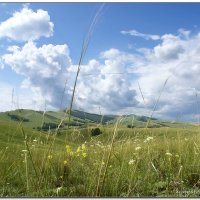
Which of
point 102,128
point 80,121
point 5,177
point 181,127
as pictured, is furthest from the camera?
point 181,127

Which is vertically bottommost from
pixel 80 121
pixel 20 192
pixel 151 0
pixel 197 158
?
pixel 20 192

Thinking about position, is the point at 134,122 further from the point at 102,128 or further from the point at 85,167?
the point at 85,167

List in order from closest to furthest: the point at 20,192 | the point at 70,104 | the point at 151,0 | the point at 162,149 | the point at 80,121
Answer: the point at 70,104 → the point at 151,0 → the point at 20,192 → the point at 80,121 → the point at 162,149

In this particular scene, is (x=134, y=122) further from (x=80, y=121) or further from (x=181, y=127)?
(x=181, y=127)

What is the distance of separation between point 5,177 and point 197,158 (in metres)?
2.37

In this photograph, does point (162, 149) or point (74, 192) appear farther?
point (162, 149)

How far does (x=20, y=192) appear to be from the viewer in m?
4.32

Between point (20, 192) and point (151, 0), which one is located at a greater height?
point (151, 0)

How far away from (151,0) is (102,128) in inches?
69.6

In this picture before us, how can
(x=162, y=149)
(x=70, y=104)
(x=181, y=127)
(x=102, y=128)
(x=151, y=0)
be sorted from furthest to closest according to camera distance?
(x=181, y=127) < (x=162, y=149) < (x=102, y=128) < (x=151, y=0) < (x=70, y=104)

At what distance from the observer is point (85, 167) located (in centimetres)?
494

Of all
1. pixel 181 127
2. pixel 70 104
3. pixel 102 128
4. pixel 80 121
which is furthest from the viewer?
pixel 181 127

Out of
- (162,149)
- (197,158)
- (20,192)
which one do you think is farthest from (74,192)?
(162,149)

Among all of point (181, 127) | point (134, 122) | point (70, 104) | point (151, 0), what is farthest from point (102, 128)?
point (181, 127)
